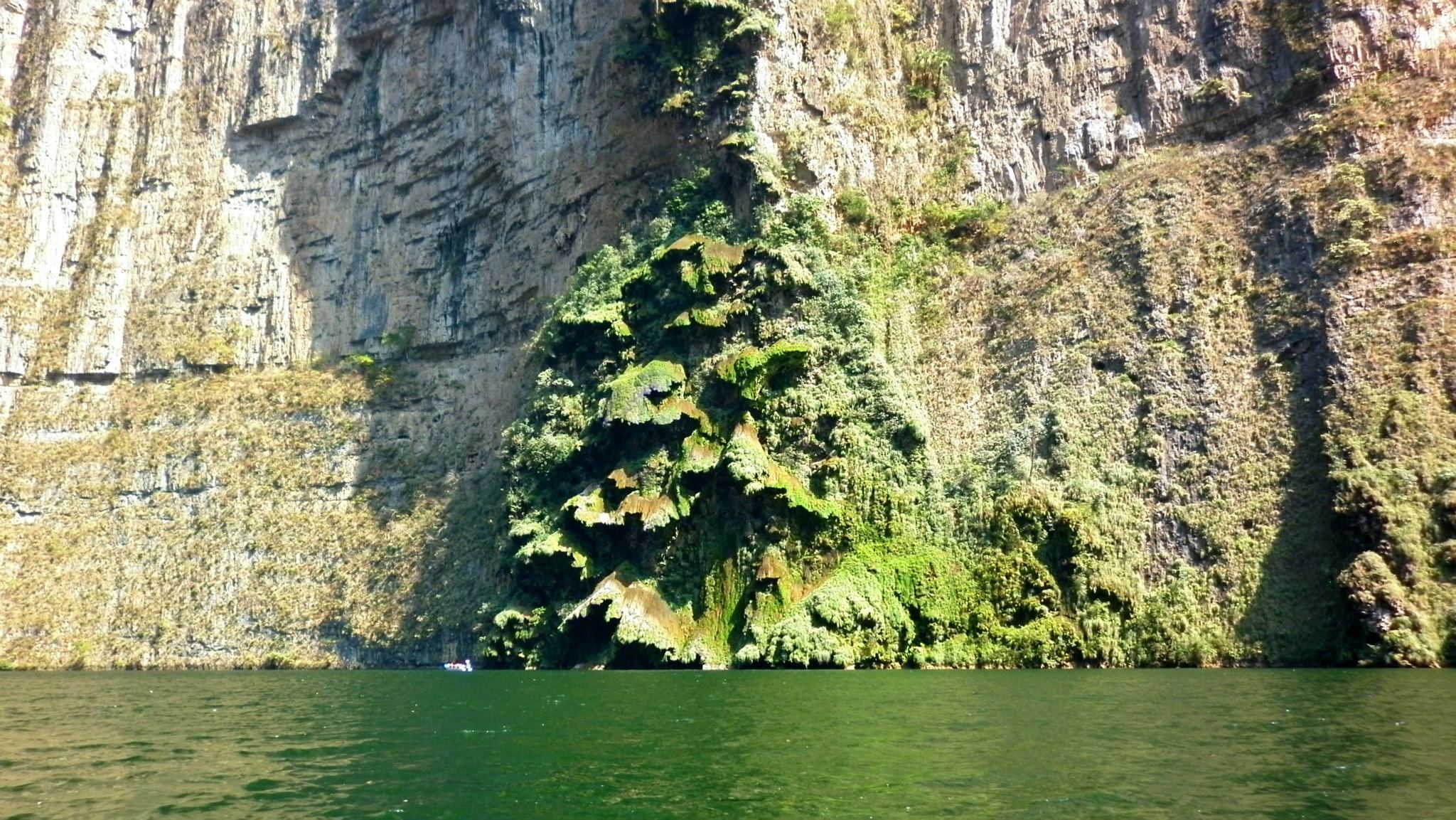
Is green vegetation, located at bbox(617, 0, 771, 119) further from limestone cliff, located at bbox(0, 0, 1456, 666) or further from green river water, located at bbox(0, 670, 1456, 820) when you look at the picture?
green river water, located at bbox(0, 670, 1456, 820)

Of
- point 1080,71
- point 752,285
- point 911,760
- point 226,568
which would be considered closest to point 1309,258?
point 1080,71

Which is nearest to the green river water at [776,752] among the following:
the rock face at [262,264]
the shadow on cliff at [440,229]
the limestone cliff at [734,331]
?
the limestone cliff at [734,331]

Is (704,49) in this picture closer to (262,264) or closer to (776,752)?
(262,264)

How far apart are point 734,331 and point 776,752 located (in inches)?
1250

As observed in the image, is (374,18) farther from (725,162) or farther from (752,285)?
(752,285)

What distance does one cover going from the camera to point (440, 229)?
6819 centimetres

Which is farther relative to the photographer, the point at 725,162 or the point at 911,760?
the point at 725,162

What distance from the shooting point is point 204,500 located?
62844mm

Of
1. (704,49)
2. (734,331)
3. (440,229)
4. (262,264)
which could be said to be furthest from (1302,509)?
(262,264)

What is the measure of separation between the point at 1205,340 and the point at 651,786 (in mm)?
34727

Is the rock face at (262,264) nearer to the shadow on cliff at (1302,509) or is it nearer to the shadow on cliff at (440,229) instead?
the shadow on cliff at (440,229)

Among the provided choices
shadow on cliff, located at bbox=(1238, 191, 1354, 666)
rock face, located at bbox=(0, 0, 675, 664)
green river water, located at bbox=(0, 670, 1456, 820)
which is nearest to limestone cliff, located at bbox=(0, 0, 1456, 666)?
shadow on cliff, located at bbox=(1238, 191, 1354, 666)

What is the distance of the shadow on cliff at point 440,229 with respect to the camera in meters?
58.0

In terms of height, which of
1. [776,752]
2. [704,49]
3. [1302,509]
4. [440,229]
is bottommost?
[776,752]
